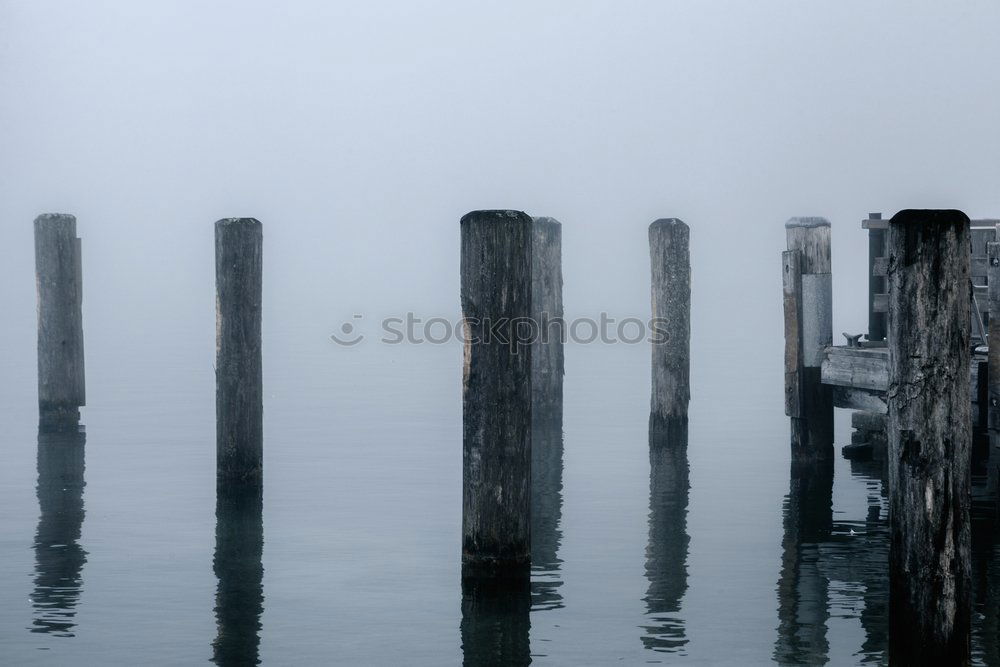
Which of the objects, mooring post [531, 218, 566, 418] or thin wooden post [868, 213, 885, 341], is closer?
thin wooden post [868, 213, 885, 341]

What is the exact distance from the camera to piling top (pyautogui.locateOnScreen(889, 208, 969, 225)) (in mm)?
6094

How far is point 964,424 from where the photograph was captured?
20.4 ft

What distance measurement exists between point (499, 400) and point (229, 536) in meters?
2.96

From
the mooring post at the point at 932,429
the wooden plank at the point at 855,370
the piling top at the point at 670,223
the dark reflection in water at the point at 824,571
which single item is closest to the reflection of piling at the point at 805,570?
the dark reflection in water at the point at 824,571

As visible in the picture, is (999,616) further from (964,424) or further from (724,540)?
(724,540)

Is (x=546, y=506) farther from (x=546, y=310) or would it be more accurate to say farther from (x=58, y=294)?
(x=58, y=294)

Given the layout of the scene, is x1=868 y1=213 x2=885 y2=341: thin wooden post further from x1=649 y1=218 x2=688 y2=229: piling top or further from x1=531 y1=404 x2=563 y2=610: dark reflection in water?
x1=531 y1=404 x2=563 y2=610: dark reflection in water

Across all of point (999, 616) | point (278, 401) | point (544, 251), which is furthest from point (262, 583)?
point (278, 401)

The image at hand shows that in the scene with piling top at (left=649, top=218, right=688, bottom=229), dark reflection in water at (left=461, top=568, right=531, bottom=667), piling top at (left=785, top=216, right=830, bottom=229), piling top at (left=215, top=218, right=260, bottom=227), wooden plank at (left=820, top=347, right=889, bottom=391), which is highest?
piling top at (left=649, top=218, right=688, bottom=229)

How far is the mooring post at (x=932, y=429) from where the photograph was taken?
612 cm

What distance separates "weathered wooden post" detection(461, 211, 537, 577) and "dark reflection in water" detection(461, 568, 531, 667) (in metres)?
0.07

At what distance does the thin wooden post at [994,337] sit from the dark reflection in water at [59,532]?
5749 millimetres

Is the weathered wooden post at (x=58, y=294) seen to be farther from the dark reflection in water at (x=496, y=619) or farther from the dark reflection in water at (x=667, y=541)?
Result: the dark reflection in water at (x=496, y=619)

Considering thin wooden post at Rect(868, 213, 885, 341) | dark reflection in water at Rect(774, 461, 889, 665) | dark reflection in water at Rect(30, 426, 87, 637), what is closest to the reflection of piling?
dark reflection in water at Rect(774, 461, 889, 665)
